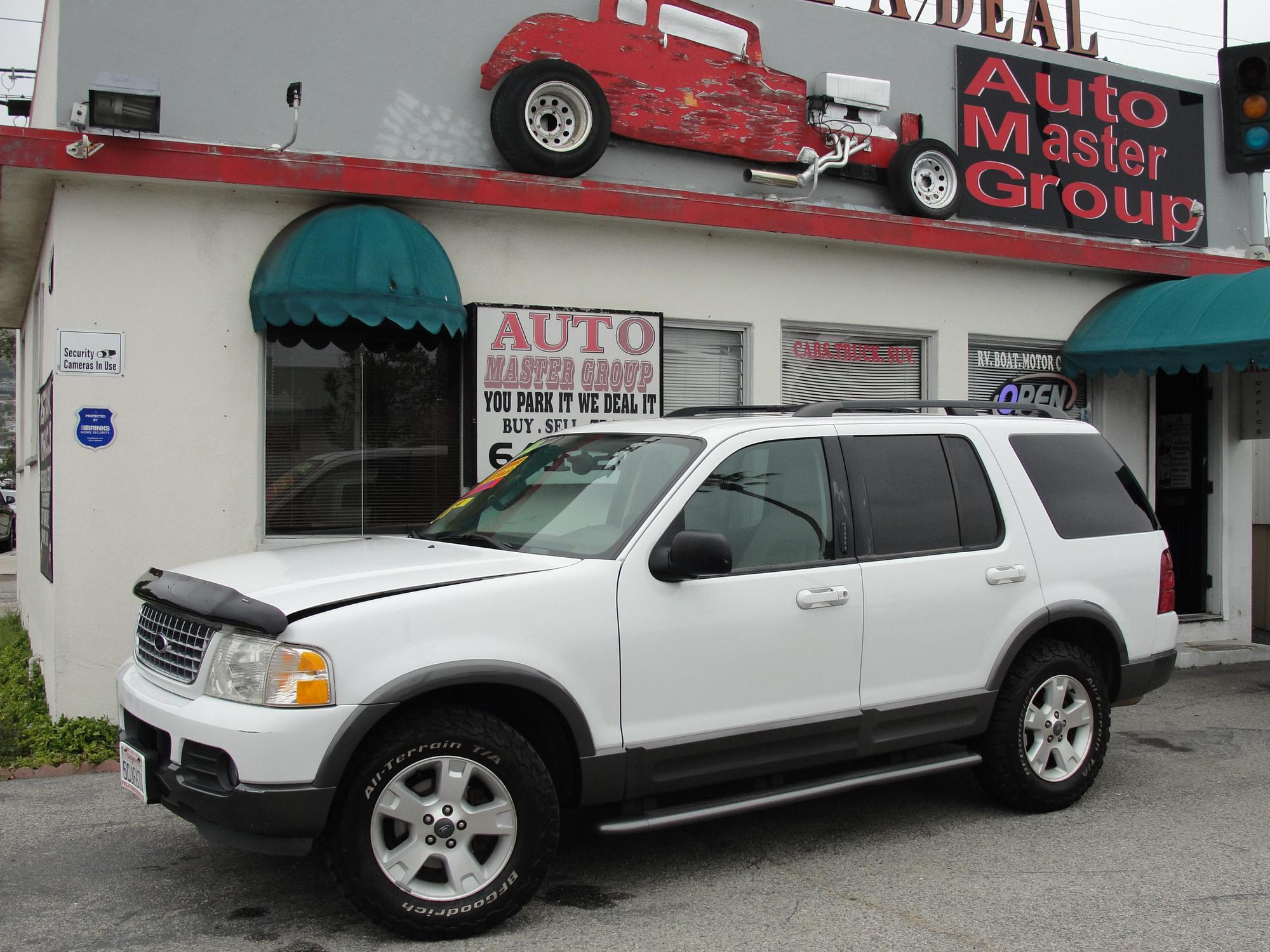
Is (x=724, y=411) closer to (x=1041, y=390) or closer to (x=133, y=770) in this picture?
(x=133, y=770)

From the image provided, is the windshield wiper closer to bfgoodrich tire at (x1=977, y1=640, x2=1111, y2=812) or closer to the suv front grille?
the suv front grille

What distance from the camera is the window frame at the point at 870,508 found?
535 centimetres

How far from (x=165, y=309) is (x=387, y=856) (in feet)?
15.1

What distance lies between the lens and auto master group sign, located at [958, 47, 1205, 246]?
1114 centimetres

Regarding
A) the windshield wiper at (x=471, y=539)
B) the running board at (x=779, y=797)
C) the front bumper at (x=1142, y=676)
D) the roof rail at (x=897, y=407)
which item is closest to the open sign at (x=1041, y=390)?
Result: the roof rail at (x=897, y=407)

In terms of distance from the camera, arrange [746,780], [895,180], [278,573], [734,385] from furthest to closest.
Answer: [895,180], [734,385], [746,780], [278,573]

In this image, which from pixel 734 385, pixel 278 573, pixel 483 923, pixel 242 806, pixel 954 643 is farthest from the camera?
pixel 734 385

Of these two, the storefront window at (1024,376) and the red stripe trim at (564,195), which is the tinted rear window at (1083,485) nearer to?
the red stripe trim at (564,195)

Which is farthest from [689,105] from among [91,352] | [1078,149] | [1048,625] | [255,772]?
[255,772]

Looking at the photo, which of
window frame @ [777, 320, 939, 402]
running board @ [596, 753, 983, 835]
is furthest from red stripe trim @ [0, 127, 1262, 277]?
running board @ [596, 753, 983, 835]

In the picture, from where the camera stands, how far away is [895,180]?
1045cm

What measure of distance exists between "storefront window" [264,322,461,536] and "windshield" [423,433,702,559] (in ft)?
8.09

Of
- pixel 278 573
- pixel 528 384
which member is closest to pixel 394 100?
pixel 528 384

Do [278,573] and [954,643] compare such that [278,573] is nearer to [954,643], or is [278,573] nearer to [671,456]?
[671,456]
